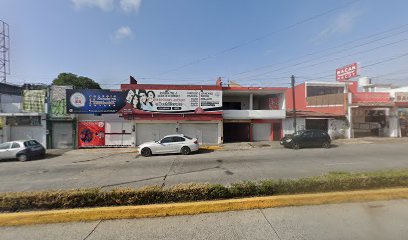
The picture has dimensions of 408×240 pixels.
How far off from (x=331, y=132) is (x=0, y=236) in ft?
90.2

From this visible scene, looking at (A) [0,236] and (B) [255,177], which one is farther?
(B) [255,177]

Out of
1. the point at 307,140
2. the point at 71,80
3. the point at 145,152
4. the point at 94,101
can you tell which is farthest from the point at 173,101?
the point at 71,80

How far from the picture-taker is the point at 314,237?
387 cm

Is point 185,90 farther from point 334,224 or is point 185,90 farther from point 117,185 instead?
point 334,224

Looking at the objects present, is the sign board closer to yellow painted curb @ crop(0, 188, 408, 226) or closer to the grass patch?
the grass patch

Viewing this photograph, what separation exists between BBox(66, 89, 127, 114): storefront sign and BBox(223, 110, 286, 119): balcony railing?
10366mm

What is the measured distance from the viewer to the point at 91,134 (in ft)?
71.9

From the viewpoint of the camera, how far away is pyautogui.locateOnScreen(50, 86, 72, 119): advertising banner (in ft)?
71.8

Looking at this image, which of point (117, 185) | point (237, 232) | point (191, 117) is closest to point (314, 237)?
point (237, 232)

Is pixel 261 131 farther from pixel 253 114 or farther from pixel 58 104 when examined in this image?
pixel 58 104

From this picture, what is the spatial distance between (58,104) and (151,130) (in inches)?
354

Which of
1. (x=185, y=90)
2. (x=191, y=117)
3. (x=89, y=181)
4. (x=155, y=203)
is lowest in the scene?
(x=89, y=181)

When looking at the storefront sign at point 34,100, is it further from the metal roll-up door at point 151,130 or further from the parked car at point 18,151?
the metal roll-up door at point 151,130

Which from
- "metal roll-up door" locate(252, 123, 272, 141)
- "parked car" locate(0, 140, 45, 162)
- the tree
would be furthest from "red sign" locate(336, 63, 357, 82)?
the tree
